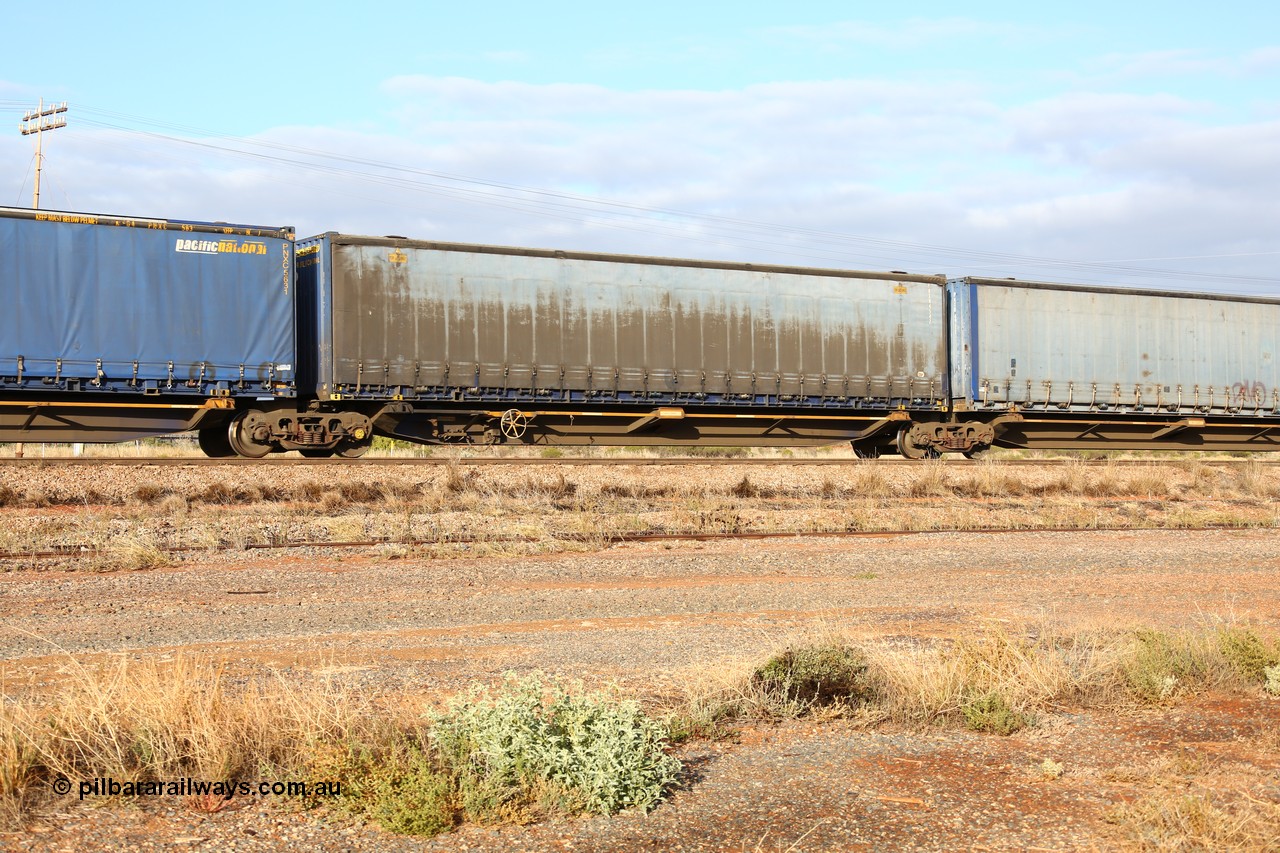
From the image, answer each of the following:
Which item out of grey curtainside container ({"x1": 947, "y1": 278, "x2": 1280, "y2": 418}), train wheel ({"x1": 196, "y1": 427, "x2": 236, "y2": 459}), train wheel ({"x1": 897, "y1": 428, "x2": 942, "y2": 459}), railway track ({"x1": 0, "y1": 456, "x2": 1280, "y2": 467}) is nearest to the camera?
railway track ({"x1": 0, "y1": 456, "x2": 1280, "y2": 467})

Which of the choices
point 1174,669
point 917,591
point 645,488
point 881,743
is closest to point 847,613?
point 917,591

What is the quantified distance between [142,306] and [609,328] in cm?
804

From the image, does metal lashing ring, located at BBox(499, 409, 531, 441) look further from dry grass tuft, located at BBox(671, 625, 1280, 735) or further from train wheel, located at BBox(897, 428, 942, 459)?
dry grass tuft, located at BBox(671, 625, 1280, 735)

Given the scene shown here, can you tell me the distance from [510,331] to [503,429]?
1.80m

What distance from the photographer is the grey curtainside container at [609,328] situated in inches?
747

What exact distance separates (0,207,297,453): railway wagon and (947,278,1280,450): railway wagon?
1413 centimetres

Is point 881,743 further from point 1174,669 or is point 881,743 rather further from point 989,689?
point 1174,669

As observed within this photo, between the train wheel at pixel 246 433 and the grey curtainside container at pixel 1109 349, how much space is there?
14101 millimetres

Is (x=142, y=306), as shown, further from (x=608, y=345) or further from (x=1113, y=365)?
(x=1113, y=365)

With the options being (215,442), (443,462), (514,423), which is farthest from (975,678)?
(215,442)

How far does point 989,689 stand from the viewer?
20.3ft

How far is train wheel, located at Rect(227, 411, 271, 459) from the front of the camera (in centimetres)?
1833

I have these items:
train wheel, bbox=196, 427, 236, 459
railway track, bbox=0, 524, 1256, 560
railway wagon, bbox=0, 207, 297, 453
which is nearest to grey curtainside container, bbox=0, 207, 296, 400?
railway wagon, bbox=0, 207, 297, 453

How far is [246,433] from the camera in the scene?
1831 cm
